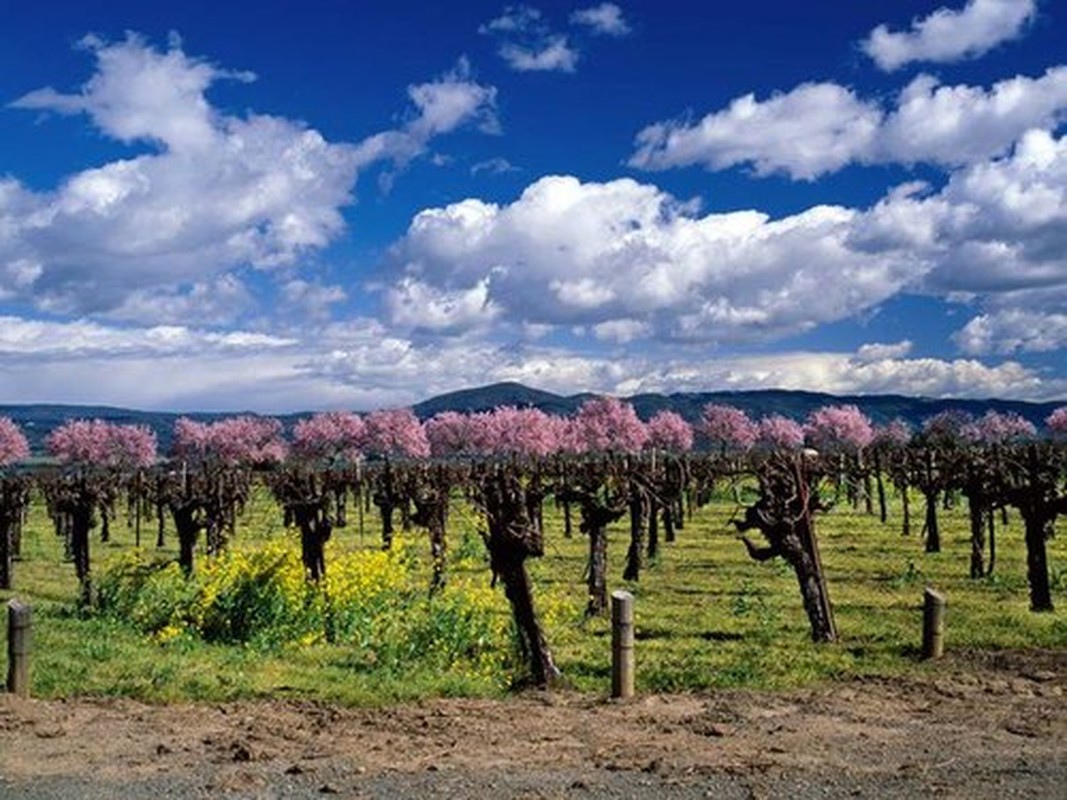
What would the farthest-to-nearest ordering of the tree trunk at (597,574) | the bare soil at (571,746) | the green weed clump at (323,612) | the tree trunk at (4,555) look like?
the tree trunk at (4,555) → the tree trunk at (597,574) → the green weed clump at (323,612) → the bare soil at (571,746)

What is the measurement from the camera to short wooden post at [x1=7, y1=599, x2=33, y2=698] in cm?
1462

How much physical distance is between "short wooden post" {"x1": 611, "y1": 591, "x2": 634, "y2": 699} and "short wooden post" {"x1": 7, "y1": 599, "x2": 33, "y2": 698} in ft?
26.5

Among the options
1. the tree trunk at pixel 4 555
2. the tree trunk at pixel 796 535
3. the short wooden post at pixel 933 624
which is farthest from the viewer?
the tree trunk at pixel 4 555

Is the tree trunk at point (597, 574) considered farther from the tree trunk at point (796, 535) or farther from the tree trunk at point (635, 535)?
the tree trunk at point (635, 535)

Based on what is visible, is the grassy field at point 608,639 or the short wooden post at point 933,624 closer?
the grassy field at point 608,639

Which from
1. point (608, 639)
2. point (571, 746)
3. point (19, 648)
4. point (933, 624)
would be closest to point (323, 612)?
point (608, 639)

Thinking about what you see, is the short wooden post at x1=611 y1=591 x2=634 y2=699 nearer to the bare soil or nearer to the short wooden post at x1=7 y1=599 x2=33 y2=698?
the bare soil

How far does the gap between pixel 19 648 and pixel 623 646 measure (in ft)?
27.5

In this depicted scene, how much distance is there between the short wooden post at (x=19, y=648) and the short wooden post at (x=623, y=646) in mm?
8091

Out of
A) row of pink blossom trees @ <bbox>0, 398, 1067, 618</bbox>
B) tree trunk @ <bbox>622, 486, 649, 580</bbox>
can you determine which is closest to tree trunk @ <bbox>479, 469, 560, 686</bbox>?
tree trunk @ <bbox>622, 486, 649, 580</bbox>

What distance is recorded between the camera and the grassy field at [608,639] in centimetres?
1564

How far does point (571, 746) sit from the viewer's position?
1196 centimetres

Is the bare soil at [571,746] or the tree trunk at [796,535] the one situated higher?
the tree trunk at [796,535]

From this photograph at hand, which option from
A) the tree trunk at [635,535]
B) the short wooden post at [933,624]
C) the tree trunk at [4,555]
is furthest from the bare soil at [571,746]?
the tree trunk at [4,555]
